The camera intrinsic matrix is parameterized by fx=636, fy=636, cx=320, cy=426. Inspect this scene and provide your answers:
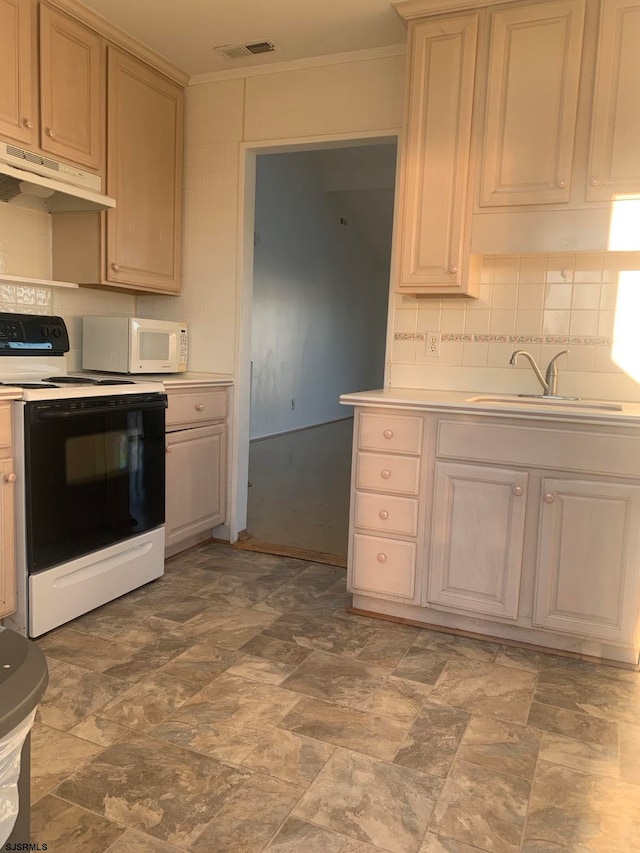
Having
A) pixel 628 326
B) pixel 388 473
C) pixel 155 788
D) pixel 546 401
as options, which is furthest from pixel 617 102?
pixel 155 788

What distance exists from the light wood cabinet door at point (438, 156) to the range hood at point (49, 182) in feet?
4.52

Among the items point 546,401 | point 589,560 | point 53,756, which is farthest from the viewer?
point 546,401

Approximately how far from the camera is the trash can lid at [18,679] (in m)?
0.85

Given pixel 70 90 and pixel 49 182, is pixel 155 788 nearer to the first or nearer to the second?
pixel 49 182

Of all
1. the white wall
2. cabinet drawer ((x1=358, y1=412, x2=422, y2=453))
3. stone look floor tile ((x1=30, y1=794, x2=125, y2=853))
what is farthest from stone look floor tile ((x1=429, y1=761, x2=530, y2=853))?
the white wall

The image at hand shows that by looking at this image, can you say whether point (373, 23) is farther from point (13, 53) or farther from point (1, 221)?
point (1, 221)

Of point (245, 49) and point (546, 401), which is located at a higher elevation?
point (245, 49)

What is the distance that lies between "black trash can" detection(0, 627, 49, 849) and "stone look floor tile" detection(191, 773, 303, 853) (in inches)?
19.6

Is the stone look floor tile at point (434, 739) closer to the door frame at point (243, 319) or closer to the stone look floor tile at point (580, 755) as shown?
the stone look floor tile at point (580, 755)

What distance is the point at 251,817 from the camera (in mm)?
1485

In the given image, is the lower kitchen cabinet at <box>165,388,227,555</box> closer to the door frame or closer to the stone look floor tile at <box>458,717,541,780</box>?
the door frame

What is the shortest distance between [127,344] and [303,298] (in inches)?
194

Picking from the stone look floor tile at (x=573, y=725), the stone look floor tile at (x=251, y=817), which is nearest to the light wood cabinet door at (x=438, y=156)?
the stone look floor tile at (x=573, y=725)

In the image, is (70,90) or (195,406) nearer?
(70,90)
